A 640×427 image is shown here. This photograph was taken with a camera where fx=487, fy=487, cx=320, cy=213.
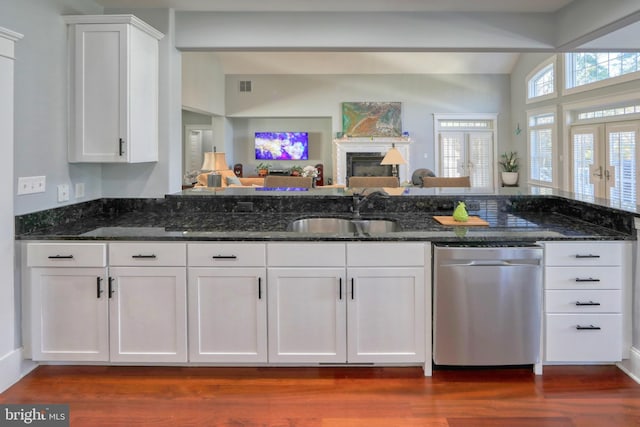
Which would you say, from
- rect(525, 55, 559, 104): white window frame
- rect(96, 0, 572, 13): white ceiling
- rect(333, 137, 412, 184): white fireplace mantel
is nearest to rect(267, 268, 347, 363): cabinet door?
rect(96, 0, 572, 13): white ceiling

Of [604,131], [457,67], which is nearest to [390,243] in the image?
[604,131]

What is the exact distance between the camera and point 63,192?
318 centimetres

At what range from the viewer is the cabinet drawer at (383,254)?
8.90ft

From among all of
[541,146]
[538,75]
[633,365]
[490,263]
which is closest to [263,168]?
[541,146]

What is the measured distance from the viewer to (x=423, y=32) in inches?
148

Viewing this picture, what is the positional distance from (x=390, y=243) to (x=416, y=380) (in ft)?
2.57

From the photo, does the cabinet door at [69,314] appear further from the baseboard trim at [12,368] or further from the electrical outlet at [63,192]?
the electrical outlet at [63,192]

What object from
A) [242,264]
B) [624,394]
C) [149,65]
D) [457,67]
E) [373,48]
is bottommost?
[624,394]

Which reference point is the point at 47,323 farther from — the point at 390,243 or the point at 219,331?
the point at 390,243

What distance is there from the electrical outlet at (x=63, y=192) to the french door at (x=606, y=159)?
7.30m

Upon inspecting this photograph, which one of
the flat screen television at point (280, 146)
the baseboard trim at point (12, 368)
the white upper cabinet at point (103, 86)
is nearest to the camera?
the baseboard trim at point (12, 368)

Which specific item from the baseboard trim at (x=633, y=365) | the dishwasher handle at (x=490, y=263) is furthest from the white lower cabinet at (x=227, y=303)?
the baseboard trim at (x=633, y=365)

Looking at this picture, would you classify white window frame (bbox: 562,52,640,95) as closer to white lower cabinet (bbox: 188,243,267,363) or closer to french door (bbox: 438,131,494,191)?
french door (bbox: 438,131,494,191)

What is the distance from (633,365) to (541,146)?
8.82m
